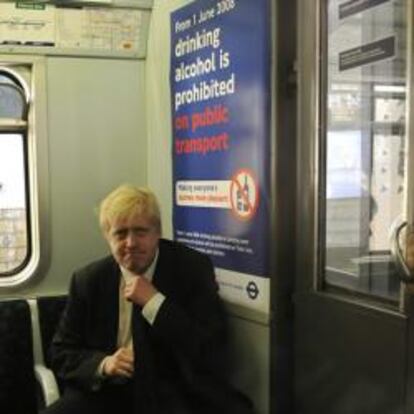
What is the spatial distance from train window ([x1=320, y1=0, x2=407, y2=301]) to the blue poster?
0.99ft

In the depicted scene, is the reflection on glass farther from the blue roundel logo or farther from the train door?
the train door

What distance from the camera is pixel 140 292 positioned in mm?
2568

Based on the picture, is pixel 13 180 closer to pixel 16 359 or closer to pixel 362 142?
pixel 16 359

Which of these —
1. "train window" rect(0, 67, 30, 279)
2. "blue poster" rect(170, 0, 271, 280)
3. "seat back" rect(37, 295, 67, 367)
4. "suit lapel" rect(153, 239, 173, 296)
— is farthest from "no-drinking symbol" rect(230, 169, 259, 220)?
"train window" rect(0, 67, 30, 279)

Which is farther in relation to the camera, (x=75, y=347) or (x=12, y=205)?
(x=12, y=205)

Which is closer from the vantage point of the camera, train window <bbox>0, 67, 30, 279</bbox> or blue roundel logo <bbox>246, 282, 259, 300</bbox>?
blue roundel logo <bbox>246, 282, 259, 300</bbox>

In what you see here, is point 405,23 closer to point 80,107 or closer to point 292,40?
point 292,40

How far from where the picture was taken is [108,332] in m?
2.75

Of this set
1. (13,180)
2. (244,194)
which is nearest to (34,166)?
(13,180)

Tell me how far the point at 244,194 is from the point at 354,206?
59 centimetres

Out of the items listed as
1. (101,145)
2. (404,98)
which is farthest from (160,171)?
(404,98)

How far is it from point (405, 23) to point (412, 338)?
2.94 feet

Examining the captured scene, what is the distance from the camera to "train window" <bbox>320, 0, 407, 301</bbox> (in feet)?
6.97

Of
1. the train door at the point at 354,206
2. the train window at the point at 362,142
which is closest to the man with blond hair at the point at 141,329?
the train door at the point at 354,206
